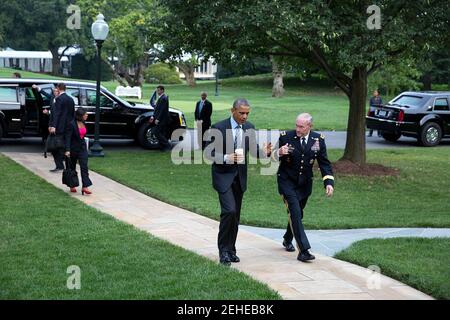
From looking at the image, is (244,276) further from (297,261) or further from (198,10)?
(198,10)

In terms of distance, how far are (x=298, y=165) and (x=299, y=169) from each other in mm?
47

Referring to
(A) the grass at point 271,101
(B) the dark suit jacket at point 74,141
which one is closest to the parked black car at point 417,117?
(A) the grass at point 271,101

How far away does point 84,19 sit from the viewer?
56.8m

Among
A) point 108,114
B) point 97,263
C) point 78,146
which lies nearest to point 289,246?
point 97,263

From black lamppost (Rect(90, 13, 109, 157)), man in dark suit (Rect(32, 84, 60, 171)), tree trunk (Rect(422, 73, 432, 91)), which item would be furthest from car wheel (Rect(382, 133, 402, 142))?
tree trunk (Rect(422, 73, 432, 91))

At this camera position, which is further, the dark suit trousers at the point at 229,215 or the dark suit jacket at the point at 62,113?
the dark suit jacket at the point at 62,113

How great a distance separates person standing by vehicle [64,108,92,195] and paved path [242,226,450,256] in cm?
354

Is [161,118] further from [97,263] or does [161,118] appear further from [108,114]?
[97,263]

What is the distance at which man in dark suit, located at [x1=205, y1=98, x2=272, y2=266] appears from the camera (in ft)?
25.6

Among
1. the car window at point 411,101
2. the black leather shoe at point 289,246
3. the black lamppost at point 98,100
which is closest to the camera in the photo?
the black leather shoe at point 289,246

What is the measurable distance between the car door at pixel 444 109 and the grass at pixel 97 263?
1534 centimetres

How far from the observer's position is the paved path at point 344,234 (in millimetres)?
9266

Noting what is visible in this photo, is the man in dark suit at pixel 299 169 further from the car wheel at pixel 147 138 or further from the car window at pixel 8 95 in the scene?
the car window at pixel 8 95
